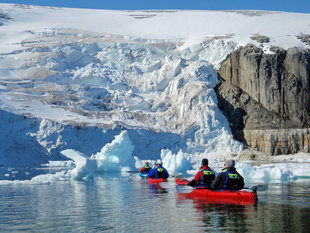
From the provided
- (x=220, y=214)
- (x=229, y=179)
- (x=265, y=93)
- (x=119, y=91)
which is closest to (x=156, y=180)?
(x=229, y=179)

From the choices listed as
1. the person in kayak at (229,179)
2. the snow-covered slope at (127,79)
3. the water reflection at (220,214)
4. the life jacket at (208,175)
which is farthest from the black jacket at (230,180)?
the snow-covered slope at (127,79)

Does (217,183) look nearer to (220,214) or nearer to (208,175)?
(208,175)

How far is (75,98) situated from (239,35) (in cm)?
2518

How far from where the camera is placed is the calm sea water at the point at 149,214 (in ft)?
32.5

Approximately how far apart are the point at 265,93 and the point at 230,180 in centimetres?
4577

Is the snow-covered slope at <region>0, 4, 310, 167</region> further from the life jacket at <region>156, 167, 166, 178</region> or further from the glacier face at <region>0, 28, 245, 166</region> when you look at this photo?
the life jacket at <region>156, 167, 166, 178</region>

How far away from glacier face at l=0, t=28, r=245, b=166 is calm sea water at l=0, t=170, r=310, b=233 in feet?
107

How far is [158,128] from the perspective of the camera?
53.3 metres

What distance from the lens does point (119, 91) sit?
2349 inches

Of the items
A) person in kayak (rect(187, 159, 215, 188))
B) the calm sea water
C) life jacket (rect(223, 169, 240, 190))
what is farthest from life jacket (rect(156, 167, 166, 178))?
life jacket (rect(223, 169, 240, 190))

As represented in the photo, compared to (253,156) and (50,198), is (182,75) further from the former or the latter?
(50,198)

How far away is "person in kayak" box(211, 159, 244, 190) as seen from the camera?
43.7ft

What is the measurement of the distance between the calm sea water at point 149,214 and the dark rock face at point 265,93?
1578 inches

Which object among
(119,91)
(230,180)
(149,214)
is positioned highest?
(119,91)
